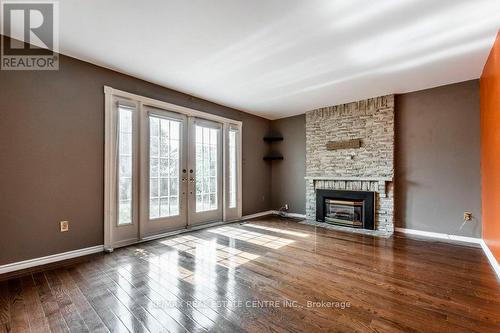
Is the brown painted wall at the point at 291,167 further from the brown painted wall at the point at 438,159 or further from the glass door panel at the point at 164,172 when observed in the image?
the glass door panel at the point at 164,172

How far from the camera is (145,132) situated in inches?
144

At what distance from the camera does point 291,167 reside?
5820 mm

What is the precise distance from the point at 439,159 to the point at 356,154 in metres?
1.32

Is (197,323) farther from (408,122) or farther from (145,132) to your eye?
(408,122)

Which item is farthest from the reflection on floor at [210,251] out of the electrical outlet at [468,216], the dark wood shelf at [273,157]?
the electrical outlet at [468,216]

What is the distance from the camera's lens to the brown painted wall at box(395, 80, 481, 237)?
3629 millimetres

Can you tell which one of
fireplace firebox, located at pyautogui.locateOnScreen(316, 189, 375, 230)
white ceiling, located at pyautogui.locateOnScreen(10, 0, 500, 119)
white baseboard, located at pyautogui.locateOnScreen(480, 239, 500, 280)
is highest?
white ceiling, located at pyautogui.locateOnScreen(10, 0, 500, 119)

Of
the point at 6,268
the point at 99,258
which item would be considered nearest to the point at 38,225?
the point at 6,268

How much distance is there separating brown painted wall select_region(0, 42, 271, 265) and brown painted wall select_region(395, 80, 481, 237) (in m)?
4.94

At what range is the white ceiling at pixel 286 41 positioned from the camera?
2.06m

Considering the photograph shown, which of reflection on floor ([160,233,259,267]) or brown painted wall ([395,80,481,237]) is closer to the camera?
reflection on floor ([160,233,259,267])

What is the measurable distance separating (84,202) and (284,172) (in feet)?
14.1

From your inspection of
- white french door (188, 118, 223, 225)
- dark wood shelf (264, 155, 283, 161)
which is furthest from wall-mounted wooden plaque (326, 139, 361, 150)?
white french door (188, 118, 223, 225)

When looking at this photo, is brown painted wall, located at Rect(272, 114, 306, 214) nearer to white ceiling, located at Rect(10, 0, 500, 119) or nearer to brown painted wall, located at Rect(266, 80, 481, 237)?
white ceiling, located at Rect(10, 0, 500, 119)
